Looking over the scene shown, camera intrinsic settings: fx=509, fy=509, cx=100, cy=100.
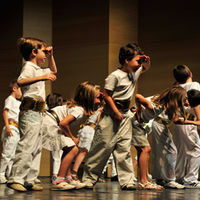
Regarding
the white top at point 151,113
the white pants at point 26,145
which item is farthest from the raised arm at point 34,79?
the white top at point 151,113

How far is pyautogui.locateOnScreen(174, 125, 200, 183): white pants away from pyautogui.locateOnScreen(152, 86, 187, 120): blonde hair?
616mm

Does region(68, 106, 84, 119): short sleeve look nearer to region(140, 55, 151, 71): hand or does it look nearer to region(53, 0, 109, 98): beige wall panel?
region(140, 55, 151, 71): hand

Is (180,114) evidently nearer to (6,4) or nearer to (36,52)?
(36,52)

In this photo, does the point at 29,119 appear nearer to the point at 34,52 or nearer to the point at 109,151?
the point at 34,52

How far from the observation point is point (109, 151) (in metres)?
4.98

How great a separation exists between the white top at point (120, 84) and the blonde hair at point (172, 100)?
0.44 metres

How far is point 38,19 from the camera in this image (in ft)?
28.7

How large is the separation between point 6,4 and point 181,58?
3.33 meters

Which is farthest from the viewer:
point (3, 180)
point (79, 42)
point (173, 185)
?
point (79, 42)

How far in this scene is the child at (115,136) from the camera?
4.96 meters

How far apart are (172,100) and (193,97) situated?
0.40 meters

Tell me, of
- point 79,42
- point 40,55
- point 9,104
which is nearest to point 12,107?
point 9,104

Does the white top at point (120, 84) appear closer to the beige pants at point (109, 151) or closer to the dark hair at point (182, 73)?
the beige pants at point (109, 151)

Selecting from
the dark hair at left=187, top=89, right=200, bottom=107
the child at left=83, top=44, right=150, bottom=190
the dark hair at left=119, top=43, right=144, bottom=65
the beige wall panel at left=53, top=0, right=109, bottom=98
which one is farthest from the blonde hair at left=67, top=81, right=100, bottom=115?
the beige wall panel at left=53, top=0, right=109, bottom=98
